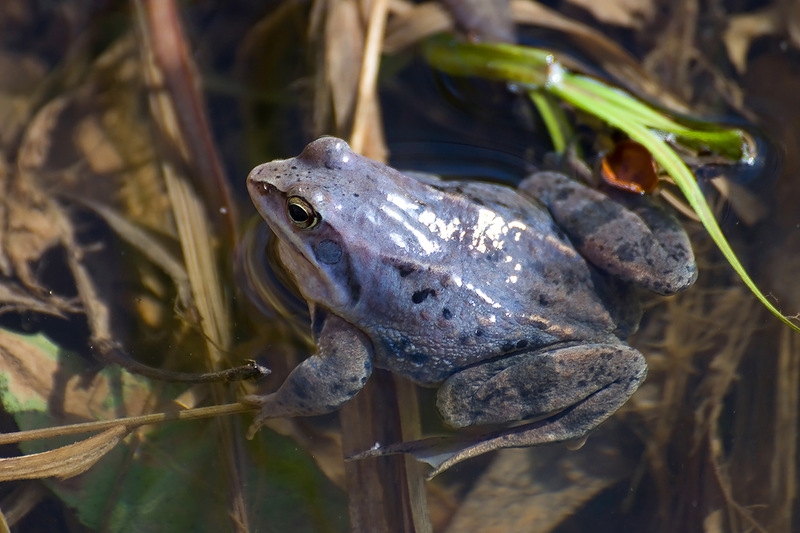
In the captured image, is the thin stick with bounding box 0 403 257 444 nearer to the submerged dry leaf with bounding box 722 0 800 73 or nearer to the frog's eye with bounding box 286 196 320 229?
the frog's eye with bounding box 286 196 320 229

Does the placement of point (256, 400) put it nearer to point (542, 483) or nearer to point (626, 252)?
point (542, 483)

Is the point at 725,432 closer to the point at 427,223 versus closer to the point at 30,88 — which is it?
the point at 427,223

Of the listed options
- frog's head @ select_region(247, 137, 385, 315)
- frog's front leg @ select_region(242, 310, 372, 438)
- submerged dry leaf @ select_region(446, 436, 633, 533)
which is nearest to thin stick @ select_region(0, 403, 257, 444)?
frog's front leg @ select_region(242, 310, 372, 438)

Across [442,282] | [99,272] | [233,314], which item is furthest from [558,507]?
[99,272]

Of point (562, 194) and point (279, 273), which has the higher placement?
point (562, 194)

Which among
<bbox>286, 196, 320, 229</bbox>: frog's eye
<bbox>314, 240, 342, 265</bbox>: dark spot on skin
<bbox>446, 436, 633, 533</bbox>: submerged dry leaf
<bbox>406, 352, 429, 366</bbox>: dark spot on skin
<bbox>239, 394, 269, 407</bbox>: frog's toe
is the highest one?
<bbox>286, 196, 320, 229</bbox>: frog's eye

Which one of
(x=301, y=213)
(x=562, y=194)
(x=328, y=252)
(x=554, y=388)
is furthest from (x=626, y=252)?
(x=301, y=213)

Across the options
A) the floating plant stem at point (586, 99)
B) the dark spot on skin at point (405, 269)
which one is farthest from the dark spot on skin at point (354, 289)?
the floating plant stem at point (586, 99)
